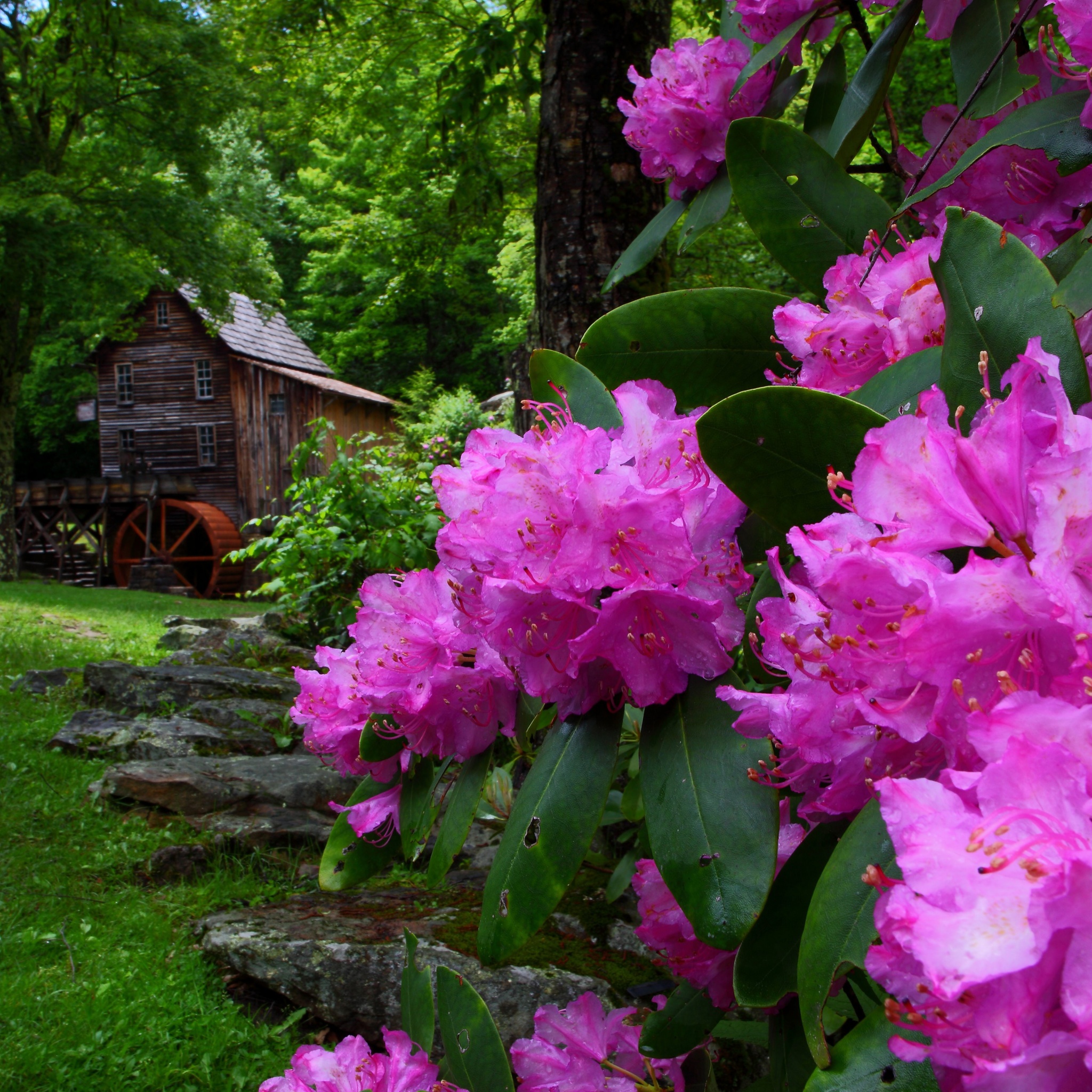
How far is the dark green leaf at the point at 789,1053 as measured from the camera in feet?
2.54

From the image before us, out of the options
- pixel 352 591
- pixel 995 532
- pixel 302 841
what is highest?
pixel 995 532

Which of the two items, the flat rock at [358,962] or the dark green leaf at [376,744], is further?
the flat rock at [358,962]

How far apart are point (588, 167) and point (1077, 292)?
7.98 ft

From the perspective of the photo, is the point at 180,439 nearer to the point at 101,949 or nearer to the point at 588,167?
the point at 101,949

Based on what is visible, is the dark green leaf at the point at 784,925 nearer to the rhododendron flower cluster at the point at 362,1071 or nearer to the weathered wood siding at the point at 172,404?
the rhododendron flower cluster at the point at 362,1071

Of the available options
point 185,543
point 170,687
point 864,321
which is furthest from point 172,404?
point 864,321

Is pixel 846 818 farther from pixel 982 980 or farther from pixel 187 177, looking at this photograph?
pixel 187 177

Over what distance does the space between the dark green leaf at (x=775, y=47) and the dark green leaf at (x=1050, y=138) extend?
0.35 m

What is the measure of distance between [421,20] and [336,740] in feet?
27.2

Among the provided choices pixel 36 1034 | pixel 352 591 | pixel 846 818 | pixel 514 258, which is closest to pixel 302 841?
pixel 36 1034

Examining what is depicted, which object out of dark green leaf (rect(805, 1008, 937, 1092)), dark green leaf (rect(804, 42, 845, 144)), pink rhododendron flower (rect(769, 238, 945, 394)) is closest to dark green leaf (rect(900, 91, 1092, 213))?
pink rhododendron flower (rect(769, 238, 945, 394))

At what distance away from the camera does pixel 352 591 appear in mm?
6586

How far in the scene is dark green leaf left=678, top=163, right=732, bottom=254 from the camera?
122 cm

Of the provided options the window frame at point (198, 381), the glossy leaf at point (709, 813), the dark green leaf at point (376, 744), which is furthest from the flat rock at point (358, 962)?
the window frame at point (198, 381)
